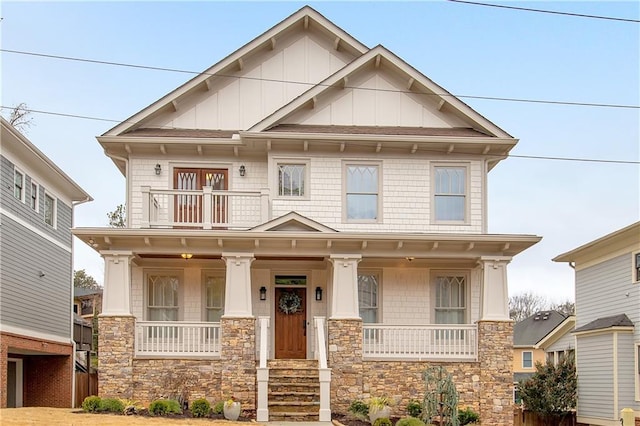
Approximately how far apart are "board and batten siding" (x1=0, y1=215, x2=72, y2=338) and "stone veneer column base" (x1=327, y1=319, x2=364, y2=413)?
8.83 metres

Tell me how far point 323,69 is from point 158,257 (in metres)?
6.88

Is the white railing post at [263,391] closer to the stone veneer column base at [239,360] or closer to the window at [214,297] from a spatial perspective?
the stone veneer column base at [239,360]

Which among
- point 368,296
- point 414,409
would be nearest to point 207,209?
point 368,296

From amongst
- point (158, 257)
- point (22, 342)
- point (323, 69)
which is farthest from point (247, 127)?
point (22, 342)

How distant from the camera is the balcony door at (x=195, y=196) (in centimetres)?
2016

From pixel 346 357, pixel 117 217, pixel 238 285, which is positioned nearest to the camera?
pixel 346 357

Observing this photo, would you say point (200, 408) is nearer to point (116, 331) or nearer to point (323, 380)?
point (323, 380)

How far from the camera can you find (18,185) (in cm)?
2242

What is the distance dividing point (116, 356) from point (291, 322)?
15.4 ft

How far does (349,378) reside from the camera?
742 inches

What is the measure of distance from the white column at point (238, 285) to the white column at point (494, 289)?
18.4 feet

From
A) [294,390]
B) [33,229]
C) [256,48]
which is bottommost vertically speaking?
[294,390]

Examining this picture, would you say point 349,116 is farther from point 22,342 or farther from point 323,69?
point 22,342

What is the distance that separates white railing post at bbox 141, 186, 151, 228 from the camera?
1948 centimetres
